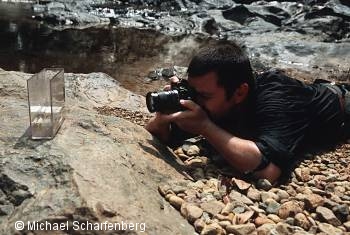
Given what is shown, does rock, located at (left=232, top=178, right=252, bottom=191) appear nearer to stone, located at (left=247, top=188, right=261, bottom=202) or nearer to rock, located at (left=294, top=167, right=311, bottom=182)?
stone, located at (left=247, top=188, right=261, bottom=202)

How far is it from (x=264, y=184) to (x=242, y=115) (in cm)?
64

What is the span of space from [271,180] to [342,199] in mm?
497

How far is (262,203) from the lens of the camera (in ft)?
10.3

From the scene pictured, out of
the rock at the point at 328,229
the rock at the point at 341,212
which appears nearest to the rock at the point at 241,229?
the rock at the point at 328,229

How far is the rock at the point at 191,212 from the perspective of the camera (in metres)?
2.83

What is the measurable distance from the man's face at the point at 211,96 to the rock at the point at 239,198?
0.73 meters

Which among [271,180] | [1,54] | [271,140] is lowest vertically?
[1,54]

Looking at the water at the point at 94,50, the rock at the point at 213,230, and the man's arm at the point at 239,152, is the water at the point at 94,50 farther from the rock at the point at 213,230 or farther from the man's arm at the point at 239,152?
the rock at the point at 213,230

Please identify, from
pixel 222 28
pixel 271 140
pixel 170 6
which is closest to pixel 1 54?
pixel 222 28

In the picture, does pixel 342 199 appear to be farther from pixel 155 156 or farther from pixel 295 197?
pixel 155 156

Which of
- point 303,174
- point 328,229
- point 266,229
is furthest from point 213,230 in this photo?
point 303,174

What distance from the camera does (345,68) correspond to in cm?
925

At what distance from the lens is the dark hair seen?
3.53 m

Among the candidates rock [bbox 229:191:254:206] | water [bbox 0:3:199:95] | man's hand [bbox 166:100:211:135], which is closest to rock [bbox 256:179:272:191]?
rock [bbox 229:191:254:206]
